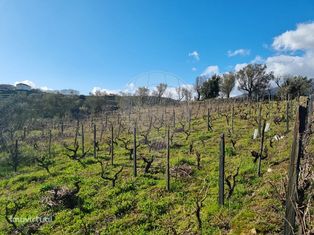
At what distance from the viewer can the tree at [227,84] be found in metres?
61.8

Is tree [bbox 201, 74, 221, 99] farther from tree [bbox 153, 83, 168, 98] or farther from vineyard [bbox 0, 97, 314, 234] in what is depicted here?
vineyard [bbox 0, 97, 314, 234]

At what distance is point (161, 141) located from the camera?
909 inches

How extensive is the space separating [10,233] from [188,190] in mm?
7368

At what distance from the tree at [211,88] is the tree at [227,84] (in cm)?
124

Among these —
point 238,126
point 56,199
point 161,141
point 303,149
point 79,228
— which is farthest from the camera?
point 238,126

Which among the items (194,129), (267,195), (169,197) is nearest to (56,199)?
(169,197)

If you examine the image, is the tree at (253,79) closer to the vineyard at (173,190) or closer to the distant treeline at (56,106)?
the distant treeline at (56,106)

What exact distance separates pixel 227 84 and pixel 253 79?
5.55m

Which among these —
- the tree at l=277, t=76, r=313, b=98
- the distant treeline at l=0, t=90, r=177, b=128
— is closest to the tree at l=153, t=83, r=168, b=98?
the distant treeline at l=0, t=90, r=177, b=128

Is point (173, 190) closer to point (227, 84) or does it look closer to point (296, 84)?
point (296, 84)

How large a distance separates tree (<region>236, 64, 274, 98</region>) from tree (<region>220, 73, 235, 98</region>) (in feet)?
5.63

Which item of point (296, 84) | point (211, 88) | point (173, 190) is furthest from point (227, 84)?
point (173, 190)

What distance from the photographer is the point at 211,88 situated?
6231 cm

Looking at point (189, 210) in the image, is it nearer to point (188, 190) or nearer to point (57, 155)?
point (188, 190)
